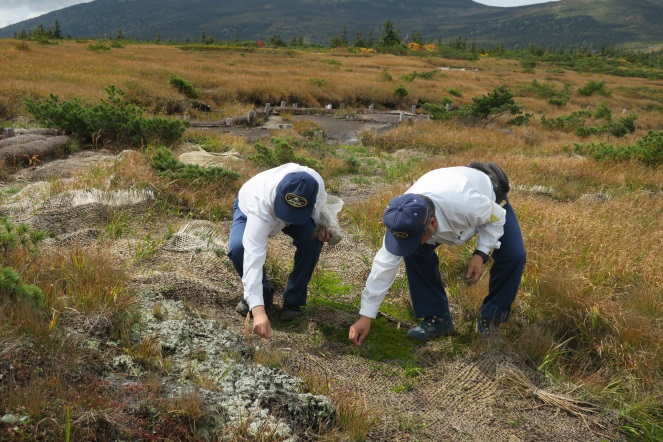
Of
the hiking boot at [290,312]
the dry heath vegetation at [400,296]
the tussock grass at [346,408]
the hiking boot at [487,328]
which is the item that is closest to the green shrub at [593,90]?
the dry heath vegetation at [400,296]

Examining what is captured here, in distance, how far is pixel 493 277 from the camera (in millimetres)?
3289

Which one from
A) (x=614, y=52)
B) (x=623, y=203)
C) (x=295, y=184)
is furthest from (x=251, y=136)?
(x=614, y=52)

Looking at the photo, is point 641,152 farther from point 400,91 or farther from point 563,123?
point 400,91

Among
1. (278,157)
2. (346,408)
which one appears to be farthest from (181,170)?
(346,408)

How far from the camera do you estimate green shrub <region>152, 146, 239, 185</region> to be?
5.69 metres

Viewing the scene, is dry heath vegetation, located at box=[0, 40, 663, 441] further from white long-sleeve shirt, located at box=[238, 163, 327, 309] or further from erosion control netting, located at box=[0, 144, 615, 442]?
white long-sleeve shirt, located at box=[238, 163, 327, 309]

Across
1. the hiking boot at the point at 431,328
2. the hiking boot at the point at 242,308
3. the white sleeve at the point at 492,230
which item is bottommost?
the hiking boot at the point at 431,328

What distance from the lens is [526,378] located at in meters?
3.02

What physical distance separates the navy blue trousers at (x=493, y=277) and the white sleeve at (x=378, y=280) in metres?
0.42

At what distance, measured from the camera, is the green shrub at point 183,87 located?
1808 cm

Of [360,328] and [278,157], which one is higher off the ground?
[360,328]

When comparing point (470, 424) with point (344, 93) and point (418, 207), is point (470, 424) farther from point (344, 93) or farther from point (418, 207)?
point (344, 93)

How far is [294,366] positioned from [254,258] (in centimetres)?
68

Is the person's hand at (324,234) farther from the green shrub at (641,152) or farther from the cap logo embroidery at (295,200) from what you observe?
the green shrub at (641,152)
